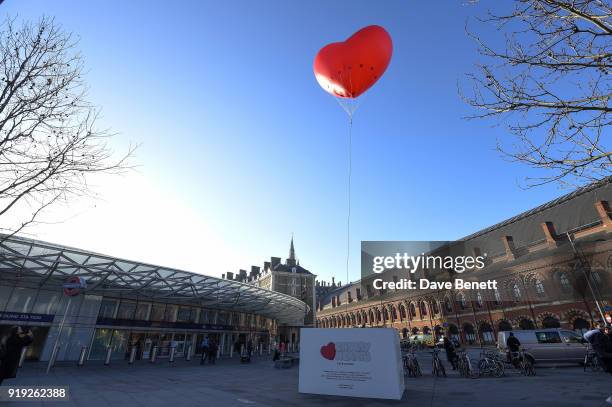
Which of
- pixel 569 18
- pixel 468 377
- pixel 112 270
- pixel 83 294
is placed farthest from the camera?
pixel 83 294

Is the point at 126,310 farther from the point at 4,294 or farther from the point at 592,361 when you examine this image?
the point at 592,361

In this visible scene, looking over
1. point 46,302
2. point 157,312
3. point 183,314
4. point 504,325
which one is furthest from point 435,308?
point 46,302

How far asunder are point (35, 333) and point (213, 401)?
58.7 ft

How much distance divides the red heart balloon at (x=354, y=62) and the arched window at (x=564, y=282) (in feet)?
117

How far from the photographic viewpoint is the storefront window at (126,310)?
21305 mm

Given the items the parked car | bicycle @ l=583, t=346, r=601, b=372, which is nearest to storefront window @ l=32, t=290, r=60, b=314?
the parked car

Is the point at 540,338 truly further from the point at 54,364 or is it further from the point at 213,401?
the point at 54,364

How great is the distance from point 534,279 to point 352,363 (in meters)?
37.4

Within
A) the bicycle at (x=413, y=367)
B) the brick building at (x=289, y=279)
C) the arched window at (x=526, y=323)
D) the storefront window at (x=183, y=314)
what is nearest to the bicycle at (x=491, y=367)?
the bicycle at (x=413, y=367)

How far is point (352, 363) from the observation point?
27.3 ft

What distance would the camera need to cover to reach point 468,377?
37.0 ft

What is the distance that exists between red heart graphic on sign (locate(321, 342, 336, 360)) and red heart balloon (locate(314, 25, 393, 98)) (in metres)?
8.03

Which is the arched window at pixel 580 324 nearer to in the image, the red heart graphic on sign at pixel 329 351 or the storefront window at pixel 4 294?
the red heart graphic on sign at pixel 329 351

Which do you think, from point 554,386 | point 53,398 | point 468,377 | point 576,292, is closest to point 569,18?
point 554,386
